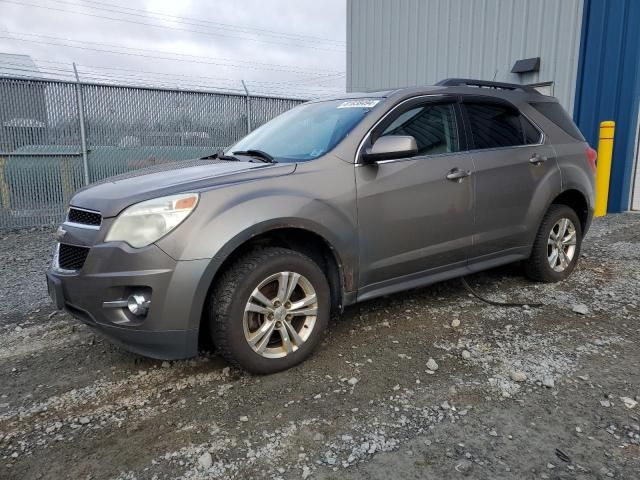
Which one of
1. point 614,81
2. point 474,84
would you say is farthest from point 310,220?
point 614,81

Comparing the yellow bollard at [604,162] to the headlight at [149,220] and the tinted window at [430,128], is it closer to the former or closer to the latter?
the tinted window at [430,128]

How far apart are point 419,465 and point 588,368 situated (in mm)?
1482

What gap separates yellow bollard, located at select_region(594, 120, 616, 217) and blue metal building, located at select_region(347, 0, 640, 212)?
33 cm

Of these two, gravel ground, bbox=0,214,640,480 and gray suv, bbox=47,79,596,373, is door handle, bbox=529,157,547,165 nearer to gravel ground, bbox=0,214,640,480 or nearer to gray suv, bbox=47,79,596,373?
gray suv, bbox=47,79,596,373

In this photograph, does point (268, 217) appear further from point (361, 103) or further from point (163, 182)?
point (361, 103)

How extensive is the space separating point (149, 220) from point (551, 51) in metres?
8.81

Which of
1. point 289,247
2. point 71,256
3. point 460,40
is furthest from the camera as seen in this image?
point 460,40

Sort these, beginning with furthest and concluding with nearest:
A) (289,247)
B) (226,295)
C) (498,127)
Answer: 1. (498,127)
2. (289,247)
3. (226,295)

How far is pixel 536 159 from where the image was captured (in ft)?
13.7

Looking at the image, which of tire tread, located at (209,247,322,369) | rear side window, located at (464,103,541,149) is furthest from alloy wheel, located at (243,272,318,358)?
rear side window, located at (464,103,541,149)

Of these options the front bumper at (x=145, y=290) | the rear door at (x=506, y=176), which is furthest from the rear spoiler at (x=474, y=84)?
the front bumper at (x=145, y=290)

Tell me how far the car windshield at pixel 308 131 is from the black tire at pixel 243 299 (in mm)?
719

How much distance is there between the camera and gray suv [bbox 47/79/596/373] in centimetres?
260

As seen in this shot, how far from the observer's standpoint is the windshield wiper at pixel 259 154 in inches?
131
